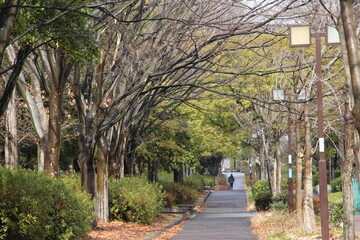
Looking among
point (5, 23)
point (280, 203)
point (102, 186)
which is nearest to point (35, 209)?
point (5, 23)

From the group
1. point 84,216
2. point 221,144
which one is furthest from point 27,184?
point 221,144

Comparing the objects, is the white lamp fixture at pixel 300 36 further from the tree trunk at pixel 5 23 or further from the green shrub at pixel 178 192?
the green shrub at pixel 178 192

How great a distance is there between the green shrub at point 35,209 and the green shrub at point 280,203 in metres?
14.8

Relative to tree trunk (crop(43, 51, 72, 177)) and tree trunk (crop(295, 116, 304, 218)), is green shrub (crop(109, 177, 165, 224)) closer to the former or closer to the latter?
tree trunk (crop(295, 116, 304, 218))

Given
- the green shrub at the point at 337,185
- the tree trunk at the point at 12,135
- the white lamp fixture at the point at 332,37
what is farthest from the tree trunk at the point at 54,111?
the green shrub at the point at 337,185

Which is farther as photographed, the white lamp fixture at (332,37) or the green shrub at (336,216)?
the green shrub at (336,216)

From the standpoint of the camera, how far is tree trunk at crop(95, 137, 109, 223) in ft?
70.2

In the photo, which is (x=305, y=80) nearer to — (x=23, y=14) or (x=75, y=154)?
(x=23, y=14)

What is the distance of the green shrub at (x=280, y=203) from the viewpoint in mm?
27625

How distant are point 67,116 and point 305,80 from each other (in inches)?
506

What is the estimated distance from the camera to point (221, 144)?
4481 cm

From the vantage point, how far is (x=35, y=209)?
12.7 meters

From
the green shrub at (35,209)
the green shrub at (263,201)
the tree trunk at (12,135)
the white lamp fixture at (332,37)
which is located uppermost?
the white lamp fixture at (332,37)

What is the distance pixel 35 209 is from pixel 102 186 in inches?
345
